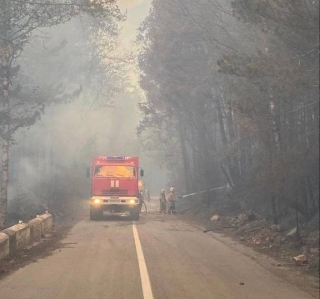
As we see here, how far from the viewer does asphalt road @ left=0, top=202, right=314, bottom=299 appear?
24.0 feet

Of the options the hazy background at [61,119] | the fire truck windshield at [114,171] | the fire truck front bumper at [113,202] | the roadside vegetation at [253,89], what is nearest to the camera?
the roadside vegetation at [253,89]

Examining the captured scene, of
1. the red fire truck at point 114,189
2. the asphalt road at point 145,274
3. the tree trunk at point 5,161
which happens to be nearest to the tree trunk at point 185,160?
the red fire truck at point 114,189

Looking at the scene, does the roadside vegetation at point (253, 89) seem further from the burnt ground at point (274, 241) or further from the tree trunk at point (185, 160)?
the tree trunk at point (185, 160)

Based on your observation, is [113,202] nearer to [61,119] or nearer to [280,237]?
[280,237]

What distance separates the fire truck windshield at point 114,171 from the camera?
73.5ft

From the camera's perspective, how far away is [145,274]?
28.6 feet

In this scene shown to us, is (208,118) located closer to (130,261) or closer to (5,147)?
(5,147)

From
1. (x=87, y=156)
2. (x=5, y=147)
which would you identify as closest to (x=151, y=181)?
(x=87, y=156)

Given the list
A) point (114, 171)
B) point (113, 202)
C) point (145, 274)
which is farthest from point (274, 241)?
point (114, 171)

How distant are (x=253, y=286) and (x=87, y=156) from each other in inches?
1257

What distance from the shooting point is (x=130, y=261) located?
10.2 metres

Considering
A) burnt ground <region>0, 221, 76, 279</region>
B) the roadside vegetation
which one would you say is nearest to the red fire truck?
the roadside vegetation

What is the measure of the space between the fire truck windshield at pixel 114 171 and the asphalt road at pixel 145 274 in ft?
28.4

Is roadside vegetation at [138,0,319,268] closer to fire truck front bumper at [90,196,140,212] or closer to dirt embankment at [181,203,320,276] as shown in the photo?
dirt embankment at [181,203,320,276]
